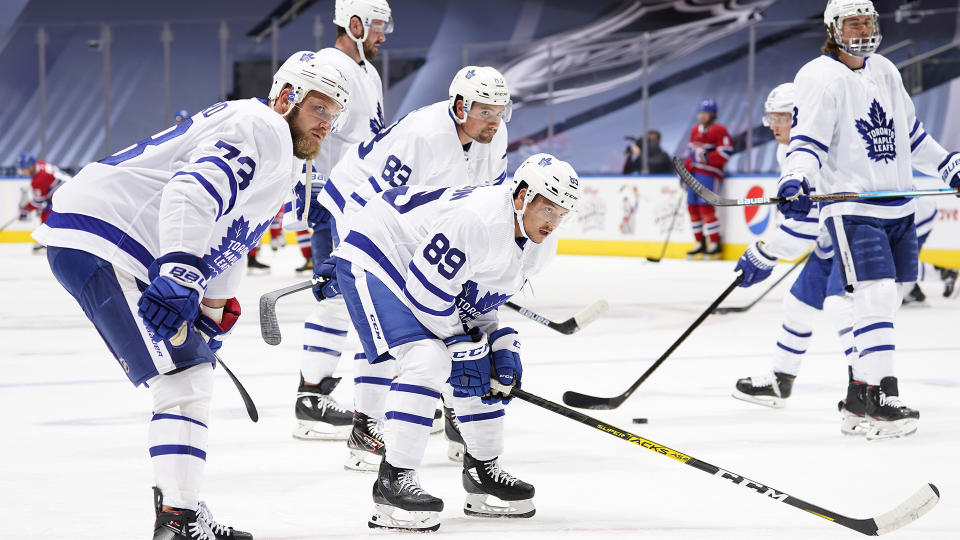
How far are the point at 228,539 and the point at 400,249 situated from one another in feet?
2.56

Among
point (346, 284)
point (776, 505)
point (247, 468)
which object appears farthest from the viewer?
point (247, 468)

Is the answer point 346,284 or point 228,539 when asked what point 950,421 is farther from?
point 228,539

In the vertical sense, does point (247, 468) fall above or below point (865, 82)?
below

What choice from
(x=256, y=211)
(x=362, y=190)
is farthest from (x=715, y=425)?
(x=256, y=211)

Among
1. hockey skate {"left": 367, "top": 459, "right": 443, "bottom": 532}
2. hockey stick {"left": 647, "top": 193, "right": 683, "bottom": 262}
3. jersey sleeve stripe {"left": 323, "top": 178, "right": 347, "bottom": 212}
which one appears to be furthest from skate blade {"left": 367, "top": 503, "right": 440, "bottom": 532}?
hockey stick {"left": 647, "top": 193, "right": 683, "bottom": 262}

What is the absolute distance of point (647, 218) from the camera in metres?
11.1

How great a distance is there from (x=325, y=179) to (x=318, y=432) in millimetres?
948

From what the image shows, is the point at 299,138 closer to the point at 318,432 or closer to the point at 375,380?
the point at 375,380

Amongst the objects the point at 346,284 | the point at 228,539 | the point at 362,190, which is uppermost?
the point at 362,190

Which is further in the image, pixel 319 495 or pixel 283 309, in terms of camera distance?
pixel 283 309

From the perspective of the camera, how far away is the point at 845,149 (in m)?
3.78

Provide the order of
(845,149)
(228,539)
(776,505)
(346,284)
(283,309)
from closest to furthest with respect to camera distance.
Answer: (228,539) → (776,505) → (346,284) → (845,149) → (283,309)

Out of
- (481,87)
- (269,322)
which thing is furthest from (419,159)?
(269,322)

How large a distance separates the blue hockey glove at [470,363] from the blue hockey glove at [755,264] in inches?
67.3
